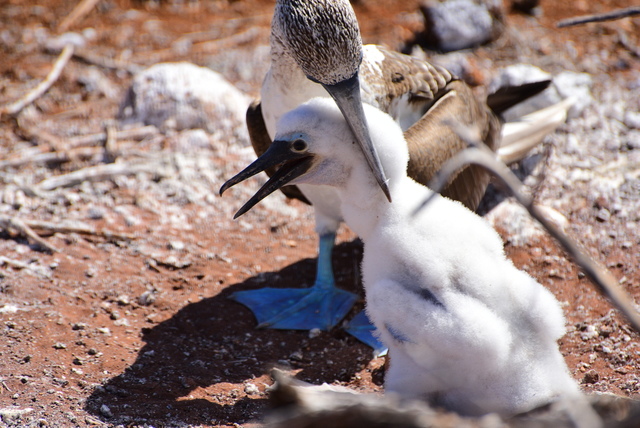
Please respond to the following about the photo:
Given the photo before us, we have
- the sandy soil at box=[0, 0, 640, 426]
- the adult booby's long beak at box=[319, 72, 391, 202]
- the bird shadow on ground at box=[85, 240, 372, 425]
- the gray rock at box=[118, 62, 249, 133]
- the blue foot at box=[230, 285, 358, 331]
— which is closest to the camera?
the adult booby's long beak at box=[319, 72, 391, 202]

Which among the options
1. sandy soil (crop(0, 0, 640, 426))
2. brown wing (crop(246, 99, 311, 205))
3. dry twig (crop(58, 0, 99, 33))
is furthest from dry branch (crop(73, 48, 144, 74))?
brown wing (crop(246, 99, 311, 205))

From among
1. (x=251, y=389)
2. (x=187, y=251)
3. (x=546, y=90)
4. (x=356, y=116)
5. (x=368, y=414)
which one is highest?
(x=546, y=90)

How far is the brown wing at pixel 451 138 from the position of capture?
334 cm

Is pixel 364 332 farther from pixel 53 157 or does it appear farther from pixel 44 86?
pixel 44 86

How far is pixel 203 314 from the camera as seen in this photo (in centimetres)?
390

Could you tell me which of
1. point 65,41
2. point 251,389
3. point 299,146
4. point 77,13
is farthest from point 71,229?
point 77,13

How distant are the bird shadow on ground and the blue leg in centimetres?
5

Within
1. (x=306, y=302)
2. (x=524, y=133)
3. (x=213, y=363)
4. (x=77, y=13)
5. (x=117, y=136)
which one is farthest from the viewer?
(x=77, y=13)

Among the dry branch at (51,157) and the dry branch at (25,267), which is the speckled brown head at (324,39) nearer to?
the dry branch at (25,267)

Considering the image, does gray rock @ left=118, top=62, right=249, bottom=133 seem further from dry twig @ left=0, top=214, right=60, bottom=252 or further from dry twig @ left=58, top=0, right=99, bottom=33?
dry twig @ left=58, top=0, right=99, bottom=33

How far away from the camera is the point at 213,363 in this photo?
3.42 metres

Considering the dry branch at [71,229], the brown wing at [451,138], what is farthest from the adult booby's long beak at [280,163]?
the dry branch at [71,229]

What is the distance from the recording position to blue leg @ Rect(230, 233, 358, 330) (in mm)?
3920

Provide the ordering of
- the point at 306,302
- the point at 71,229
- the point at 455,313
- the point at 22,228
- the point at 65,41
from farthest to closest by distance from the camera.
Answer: the point at 65,41, the point at 71,229, the point at 22,228, the point at 306,302, the point at 455,313
